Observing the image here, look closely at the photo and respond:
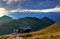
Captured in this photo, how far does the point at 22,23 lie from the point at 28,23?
190 mm

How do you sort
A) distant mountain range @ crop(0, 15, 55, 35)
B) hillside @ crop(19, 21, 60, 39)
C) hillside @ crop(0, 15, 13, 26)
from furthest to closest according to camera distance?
hillside @ crop(0, 15, 13, 26)
distant mountain range @ crop(0, 15, 55, 35)
hillside @ crop(19, 21, 60, 39)

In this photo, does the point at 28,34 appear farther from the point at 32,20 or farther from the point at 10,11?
the point at 10,11

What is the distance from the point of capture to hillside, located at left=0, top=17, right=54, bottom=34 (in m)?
6.05

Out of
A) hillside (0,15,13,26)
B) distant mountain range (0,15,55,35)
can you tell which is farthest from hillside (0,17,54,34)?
hillside (0,15,13,26)

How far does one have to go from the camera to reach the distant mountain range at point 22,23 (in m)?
6.05

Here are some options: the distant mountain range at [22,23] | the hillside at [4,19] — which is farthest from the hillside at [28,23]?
the hillside at [4,19]

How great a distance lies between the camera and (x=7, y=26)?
614 centimetres

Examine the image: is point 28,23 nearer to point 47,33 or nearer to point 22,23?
point 22,23

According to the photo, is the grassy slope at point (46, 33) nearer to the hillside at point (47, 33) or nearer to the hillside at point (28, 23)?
the hillside at point (47, 33)

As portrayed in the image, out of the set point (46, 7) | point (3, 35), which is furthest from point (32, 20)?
point (3, 35)

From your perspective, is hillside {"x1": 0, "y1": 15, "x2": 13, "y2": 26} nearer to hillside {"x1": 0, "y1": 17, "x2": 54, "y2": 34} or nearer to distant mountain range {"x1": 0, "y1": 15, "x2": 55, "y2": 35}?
distant mountain range {"x1": 0, "y1": 15, "x2": 55, "y2": 35}

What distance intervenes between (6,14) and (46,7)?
1.31 metres

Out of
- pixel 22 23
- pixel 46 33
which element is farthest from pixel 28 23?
pixel 46 33

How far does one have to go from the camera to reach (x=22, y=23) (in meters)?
6.10
